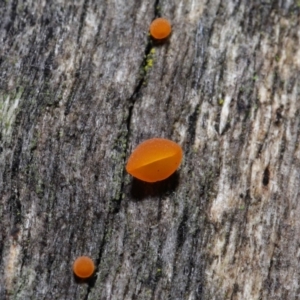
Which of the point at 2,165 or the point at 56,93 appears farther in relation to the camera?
the point at 56,93

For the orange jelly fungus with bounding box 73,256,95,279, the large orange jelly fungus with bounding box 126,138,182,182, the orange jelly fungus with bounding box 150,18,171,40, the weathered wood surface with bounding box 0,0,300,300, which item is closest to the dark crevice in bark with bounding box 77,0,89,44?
the weathered wood surface with bounding box 0,0,300,300

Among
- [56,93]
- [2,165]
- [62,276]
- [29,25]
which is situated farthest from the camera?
[29,25]

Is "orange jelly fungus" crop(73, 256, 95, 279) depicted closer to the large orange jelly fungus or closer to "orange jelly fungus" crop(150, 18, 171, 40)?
the large orange jelly fungus

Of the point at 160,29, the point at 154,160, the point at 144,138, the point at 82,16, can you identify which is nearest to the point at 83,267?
the point at 154,160

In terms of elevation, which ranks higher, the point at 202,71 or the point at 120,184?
the point at 202,71

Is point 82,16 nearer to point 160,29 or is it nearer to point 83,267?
point 160,29

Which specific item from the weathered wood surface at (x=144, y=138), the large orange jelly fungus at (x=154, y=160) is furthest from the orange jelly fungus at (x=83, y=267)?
the large orange jelly fungus at (x=154, y=160)

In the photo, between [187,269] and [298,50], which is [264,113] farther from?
[187,269]

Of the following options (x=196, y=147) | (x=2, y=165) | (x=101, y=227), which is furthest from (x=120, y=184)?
(x=2, y=165)
